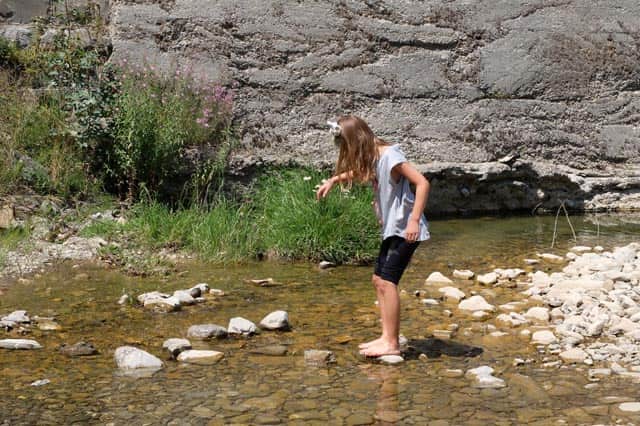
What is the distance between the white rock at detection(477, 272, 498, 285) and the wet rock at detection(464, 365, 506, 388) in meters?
2.21

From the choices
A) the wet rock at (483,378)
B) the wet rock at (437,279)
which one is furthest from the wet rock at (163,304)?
the wet rock at (483,378)

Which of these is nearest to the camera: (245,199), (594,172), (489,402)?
(489,402)

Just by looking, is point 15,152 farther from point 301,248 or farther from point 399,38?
point 399,38

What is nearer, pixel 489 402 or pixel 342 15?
pixel 489 402

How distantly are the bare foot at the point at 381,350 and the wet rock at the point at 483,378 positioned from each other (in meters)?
0.49

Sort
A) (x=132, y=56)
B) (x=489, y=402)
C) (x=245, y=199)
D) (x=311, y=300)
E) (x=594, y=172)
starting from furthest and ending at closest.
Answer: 1. (x=594, y=172)
2. (x=132, y=56)
3. (x=245, y=199)
4. (x=311, y=300)
5. (x=489, y=402)

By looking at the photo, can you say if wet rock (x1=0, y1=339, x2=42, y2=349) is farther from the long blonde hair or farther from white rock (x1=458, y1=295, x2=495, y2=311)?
white rock (x1=458, y1=295, x2=495, y2=311)

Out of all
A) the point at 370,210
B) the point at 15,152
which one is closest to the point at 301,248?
the point at 370,210

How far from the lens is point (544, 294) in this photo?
6.30 metres

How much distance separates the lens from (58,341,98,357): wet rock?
4.84 metres

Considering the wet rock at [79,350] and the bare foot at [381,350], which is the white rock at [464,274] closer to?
the bare foot at [381,350]

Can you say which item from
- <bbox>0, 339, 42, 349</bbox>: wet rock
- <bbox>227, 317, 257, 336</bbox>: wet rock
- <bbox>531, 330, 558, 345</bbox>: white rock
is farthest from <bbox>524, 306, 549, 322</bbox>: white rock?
<bbox>0, 339, 42, 349</bbox>: wet rock

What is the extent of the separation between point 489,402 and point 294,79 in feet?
22.9

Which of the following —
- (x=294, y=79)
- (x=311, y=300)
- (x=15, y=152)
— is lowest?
(x=311, y=300)
